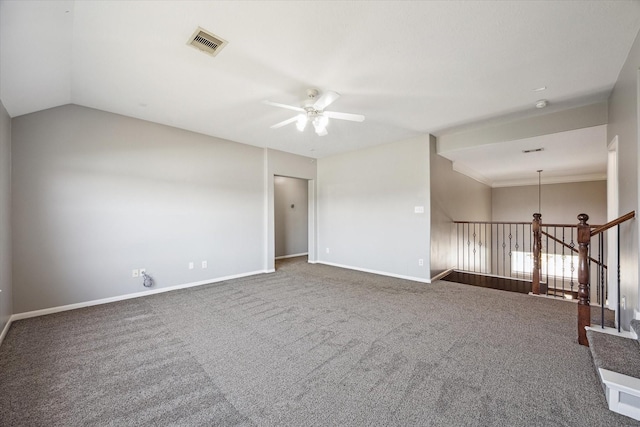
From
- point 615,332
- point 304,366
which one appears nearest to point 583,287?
point 615,332

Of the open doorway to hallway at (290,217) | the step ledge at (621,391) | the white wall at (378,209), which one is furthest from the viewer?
the open doorway to hallway at (290,217)

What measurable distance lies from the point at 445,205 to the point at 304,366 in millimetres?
4447

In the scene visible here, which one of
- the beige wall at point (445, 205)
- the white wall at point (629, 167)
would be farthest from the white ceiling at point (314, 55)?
the beige wall at point (445, 205)

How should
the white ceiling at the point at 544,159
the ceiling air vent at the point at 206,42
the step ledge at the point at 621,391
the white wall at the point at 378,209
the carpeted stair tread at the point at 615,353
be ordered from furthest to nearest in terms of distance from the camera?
the white wall at the point at 378,209
the white ceiling at the point at 544,159
the ceiling air vent at the point at 206,42
the carpeted stair tread at the point at 615,353
the step ledge at the point at 621,391

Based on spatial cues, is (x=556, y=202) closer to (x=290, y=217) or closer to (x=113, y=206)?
(x=290, y=217)

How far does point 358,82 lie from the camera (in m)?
2.82

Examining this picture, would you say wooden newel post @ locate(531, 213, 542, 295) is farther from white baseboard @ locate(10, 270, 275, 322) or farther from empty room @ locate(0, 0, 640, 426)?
white baseboard @ locate(10, 270, 275, 322)

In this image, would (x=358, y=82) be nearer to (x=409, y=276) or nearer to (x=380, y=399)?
(x=380, y=399)

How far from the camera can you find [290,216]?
7.71 metres

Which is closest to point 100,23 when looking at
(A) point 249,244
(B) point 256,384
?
(B) point 256,384

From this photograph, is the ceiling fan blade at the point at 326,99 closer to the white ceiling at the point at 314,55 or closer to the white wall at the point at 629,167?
the white ceiling at the point at 314,55

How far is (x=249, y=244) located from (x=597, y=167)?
346 inches

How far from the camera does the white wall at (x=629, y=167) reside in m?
2.15

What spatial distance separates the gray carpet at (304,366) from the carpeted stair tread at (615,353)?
179 millimetres
